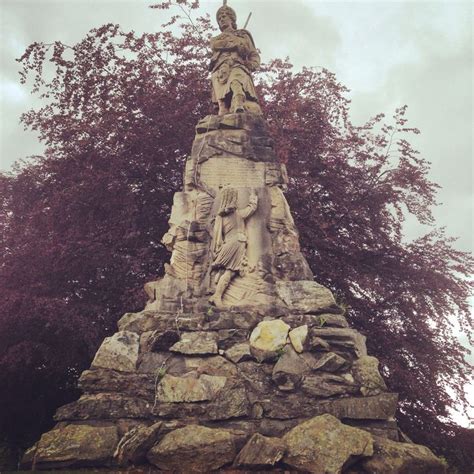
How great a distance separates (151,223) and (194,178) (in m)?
4.60

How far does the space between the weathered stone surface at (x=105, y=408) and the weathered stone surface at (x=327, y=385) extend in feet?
5.40

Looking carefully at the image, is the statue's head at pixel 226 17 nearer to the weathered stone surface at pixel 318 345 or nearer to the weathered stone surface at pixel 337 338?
the weathered stone surface at pixel 337 338

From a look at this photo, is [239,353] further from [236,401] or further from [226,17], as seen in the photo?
[226,17]

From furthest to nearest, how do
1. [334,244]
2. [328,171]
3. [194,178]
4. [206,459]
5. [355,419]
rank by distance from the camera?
[328,171]
[334,244]
[194,178]
[355,419]
[206,459]

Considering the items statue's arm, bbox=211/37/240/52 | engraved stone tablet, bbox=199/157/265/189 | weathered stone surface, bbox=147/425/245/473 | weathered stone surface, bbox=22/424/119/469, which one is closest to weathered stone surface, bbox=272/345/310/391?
weathered stone surface, bbox=147/425/245/473

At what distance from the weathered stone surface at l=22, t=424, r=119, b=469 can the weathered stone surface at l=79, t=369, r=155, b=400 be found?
0.53m

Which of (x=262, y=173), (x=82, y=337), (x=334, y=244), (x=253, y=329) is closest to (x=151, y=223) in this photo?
(x=82, y=337)

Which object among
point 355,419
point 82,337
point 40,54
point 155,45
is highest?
point 155,45

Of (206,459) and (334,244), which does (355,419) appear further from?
(334,244)

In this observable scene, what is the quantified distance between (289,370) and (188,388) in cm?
109

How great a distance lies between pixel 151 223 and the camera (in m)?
11.6

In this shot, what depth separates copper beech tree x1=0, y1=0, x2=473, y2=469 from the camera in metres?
9.45

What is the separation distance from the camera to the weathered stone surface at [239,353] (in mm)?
5520

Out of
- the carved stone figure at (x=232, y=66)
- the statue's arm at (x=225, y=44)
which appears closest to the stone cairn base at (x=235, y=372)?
the carved stone figure at (x=232, y=66)
